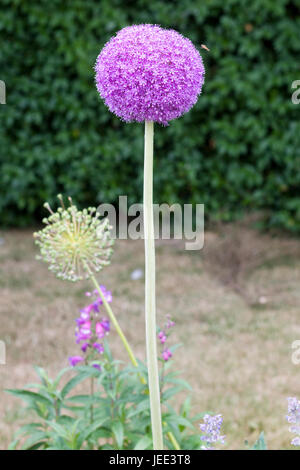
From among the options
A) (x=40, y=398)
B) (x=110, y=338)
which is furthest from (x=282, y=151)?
(x=40, y=398)

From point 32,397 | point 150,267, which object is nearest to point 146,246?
point 150,267

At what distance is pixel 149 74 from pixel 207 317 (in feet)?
9.03

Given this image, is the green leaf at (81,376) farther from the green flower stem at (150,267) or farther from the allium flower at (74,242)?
the green flower stem at (150,267)

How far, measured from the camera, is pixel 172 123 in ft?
15.9

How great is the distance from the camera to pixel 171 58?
1191 millimetres

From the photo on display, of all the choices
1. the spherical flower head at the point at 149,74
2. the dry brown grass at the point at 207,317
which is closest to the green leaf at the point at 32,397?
the dry brown grass at the point at 207,317

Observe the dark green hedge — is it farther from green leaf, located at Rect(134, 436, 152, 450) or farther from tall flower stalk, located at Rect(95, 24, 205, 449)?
tall flower stalk, located at Rect(95, 24, 205, 449)

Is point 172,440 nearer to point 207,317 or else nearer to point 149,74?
point 149,74

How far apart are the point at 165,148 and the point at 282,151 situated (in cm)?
96

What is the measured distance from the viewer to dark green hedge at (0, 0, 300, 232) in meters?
4.67

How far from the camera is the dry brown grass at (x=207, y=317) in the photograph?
289 cm

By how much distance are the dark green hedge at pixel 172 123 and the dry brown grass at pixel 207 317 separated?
1.50ft

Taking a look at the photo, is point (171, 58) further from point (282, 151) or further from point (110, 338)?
point (282, 151)

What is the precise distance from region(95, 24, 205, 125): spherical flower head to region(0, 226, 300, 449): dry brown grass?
5.68 ft
